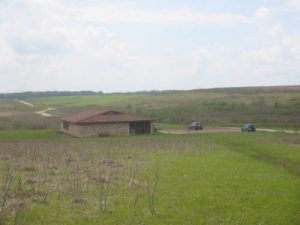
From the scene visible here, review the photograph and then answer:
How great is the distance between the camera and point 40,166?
114ft

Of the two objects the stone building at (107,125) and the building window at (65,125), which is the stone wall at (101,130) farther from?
the building window at (65,125)

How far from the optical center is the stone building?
251ft

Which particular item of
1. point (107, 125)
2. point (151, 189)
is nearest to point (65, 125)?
point (107, 125)

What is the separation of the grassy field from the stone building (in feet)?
106

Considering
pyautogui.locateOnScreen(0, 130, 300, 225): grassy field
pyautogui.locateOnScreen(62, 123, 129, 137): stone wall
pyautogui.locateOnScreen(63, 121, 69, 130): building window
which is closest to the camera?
pyautogui.locateOnScreen(0, 130, 300, 225): grassy field

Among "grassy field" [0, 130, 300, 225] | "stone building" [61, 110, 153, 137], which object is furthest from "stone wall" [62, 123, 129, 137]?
"grassy field" [0, 130, 300, 225]

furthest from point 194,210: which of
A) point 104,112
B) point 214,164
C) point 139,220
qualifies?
point 104,112

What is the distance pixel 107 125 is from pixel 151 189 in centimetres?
5215

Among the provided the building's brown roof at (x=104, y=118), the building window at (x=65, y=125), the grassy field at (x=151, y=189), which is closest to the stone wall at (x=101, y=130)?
the building's brown roof at (x=104, y=118)

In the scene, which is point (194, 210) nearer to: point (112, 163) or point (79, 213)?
point (79, 213)

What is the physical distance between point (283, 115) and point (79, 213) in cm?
9349

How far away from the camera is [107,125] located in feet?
255

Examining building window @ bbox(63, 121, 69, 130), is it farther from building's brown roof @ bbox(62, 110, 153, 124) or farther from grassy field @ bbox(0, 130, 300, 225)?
grassy field @ bbox(0, 130, 300, 225)

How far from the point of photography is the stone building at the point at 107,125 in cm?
7656
